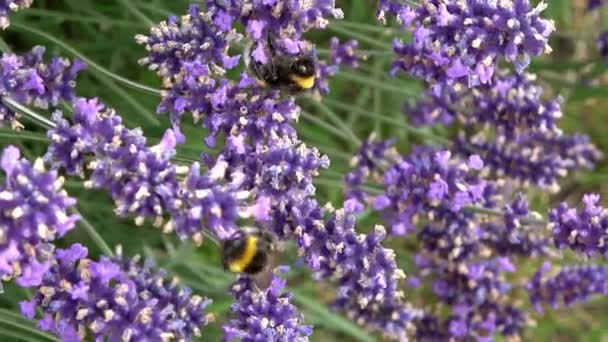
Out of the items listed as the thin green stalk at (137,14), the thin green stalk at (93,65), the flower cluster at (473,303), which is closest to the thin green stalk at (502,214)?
the flower cluster at (473,303)

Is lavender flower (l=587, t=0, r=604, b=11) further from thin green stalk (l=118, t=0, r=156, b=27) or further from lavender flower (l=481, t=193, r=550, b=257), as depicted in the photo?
thin green stalk (l=118, t=0, r=156, b=27)

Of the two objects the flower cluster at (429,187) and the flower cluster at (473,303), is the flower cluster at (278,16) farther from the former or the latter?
the flower cluster at (473,303)

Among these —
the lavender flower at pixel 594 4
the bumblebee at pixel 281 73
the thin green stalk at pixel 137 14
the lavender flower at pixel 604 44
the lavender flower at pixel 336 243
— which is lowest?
the lavender flower at pixel 336 243

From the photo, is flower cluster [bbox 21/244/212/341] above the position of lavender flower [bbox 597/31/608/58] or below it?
below

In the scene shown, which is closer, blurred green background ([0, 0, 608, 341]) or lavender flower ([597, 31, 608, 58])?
blurred green background ([0, 0, 608, 341])

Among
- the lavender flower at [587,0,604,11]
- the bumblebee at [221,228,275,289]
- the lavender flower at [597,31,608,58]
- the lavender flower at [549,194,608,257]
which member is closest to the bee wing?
the bumblebee at [221,228,275,289]

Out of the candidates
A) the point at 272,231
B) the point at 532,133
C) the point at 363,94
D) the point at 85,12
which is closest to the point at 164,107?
the point at 272,231

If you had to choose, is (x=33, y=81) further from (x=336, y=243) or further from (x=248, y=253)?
(x=336, y=243)
